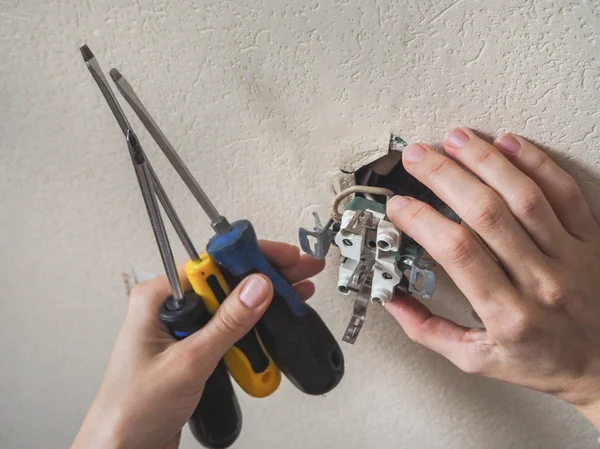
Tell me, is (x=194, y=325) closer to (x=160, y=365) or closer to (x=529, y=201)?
(x=160, y=365)

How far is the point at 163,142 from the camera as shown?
0.33m

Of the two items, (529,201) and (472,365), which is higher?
(529,201)

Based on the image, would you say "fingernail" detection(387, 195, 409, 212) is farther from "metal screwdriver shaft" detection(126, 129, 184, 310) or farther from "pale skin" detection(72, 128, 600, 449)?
"metal screwdriver shaft" detection(126, 129, 184, 310)

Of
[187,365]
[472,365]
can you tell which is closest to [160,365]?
[187,365]

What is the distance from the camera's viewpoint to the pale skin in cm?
32

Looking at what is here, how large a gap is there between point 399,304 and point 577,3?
25cm

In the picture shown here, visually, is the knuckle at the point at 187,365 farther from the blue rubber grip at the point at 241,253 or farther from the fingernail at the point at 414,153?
the fingernail at the point at 414,153

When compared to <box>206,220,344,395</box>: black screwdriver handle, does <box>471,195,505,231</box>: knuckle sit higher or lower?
higher

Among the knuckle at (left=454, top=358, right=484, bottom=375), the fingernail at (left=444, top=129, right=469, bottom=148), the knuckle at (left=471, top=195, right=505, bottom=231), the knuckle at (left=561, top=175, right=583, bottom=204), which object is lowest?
the knuckle at (left=454, top=358, right=484, bottom=375)

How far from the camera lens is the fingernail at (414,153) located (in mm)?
343

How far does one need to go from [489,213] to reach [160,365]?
0.27m

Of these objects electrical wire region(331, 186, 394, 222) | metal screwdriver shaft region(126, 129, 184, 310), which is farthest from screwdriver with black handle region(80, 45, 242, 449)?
electrical wire region(331, 186, 394, 222)

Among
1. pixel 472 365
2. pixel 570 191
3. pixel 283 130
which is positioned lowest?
pixel 472 365

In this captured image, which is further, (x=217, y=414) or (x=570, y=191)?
(x=217, y=414)
